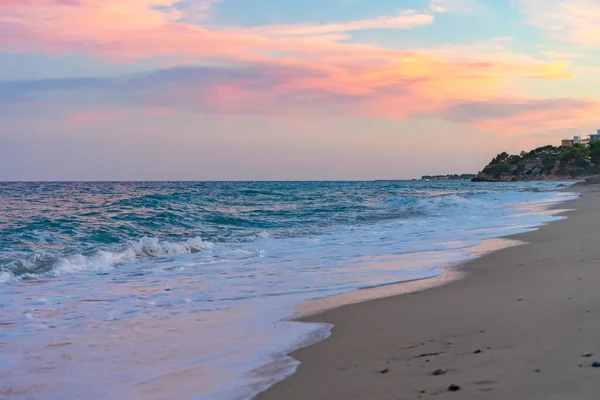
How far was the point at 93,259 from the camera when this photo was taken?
10102mm

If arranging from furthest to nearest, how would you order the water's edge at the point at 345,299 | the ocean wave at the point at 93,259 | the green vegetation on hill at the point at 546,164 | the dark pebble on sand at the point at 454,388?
the green vegetation on hill at the point at 546,164, the ocean wave at the point at 93,259, the water's edge at the point at 345,299, the dark pebble on sand at the point at 454,388

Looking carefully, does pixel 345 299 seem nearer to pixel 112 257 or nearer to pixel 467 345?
pixel 467 345

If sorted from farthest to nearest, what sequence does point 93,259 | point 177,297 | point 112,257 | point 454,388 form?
1. point 112,257
2. point 93,259
3. point 177,297
4. point 454,388

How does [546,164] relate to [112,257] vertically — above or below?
above

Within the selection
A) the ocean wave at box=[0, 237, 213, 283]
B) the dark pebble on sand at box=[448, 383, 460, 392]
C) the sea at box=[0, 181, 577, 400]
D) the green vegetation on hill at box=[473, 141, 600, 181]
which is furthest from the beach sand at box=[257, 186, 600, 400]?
the green vegetation on hill at box=[473, 141, 600, 181]

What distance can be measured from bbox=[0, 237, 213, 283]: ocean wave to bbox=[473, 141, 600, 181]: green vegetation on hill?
96.8 m

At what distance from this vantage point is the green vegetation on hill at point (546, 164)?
9862cm

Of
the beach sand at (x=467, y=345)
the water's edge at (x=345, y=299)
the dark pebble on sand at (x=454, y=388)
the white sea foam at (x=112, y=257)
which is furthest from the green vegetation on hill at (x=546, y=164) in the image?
the dark pebble on sand at (x=454, y=388)

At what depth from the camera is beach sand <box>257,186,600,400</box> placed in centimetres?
291

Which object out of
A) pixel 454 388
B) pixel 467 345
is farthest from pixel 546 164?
pixel 454 388

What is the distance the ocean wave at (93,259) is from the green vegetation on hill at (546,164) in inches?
3812

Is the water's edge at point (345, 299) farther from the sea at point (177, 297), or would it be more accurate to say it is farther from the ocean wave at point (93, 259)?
the ocean wave at point (93, 259)

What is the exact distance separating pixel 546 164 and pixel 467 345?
114 metres

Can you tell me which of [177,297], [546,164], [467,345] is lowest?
[177,297]
